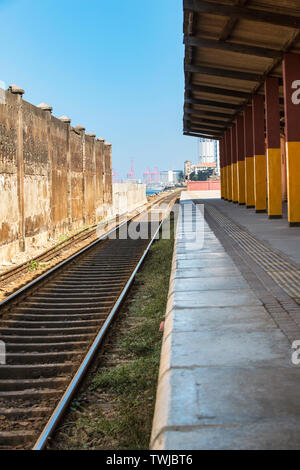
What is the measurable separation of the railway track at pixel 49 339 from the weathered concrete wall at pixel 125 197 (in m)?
24.4

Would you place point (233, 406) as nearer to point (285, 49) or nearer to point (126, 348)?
point (126, 348)

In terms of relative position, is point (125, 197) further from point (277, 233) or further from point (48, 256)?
point (277, 233)

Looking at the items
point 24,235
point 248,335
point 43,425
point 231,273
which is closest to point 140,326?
point 231,273

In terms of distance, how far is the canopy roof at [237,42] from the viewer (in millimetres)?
12578

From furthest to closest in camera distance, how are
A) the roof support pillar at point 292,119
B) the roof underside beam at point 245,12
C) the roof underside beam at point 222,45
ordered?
the roof underside beam at point 222,45 → the roof support pillar at point 292,119 → the roof underside beam at point 245,12

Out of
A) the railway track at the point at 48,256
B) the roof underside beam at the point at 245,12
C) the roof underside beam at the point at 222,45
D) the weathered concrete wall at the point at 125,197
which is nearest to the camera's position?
the railway track at the point at 48,256

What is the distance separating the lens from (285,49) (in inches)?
559

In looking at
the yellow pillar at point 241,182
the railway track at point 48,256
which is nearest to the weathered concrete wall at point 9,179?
the railway track at point 48,256

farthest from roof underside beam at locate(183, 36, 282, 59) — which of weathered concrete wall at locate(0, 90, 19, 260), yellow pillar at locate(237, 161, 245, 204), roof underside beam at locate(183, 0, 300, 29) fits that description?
yellow pillar at locate(237, 161, 245, 204)

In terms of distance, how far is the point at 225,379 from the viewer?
11.9ft

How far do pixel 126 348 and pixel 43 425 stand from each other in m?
1.98

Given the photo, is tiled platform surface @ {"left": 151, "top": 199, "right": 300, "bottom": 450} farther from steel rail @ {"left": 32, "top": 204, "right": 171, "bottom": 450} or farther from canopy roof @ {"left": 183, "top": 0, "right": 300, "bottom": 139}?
canopy roof @ {"left": 183, "top": 0, "right": 300, "bottom": 139}

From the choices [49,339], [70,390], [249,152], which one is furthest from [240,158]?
[70,390]

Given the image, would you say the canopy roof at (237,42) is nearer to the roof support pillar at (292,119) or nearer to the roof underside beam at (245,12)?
the roof underside beam at (245,12)
